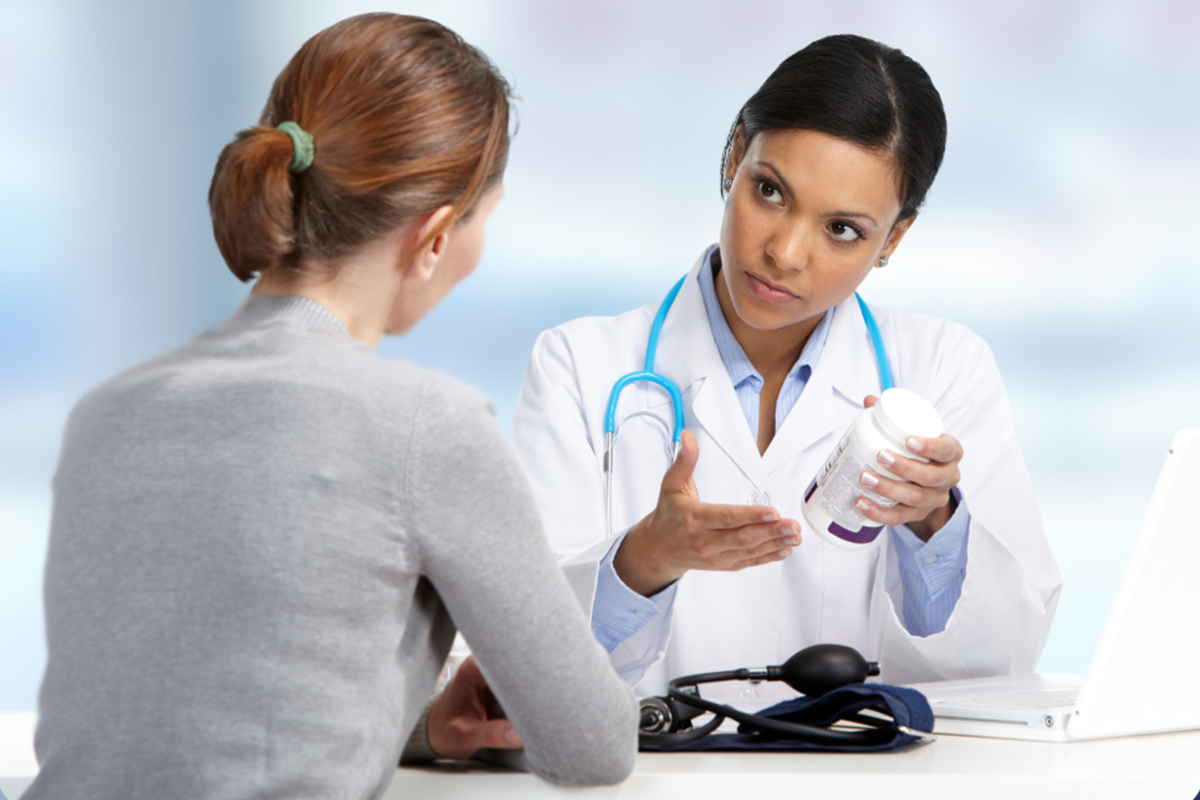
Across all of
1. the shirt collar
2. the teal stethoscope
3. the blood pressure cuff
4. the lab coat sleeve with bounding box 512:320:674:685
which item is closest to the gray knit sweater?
the blood pressure cuff

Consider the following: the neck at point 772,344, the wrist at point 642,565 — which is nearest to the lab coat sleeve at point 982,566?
the neck at point 772,344

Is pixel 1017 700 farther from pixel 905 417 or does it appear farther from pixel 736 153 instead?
pixel 736 153

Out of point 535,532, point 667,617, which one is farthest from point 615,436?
point 535,532

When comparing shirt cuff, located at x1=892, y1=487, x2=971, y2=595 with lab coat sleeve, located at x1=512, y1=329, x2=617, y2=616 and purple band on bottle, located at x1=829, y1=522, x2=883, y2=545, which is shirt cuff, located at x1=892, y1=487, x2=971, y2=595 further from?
lab coat sleeve, located at x1=512, y1=329, x2=617, y2=616

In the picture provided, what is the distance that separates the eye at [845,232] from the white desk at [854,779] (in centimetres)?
80

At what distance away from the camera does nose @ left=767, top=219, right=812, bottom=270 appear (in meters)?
1.48

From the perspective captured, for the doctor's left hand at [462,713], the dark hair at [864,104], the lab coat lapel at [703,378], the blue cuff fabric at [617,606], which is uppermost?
the dark hair at [864,104]

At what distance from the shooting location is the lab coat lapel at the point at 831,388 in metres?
1.64

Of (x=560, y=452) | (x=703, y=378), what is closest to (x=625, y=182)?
(x=703, y=378)

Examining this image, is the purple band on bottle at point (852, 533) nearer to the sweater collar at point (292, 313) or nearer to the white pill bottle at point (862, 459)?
the white pill bottle at point (862, 459)

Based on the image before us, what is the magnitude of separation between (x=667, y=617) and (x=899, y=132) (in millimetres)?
773

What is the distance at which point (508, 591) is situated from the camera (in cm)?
77

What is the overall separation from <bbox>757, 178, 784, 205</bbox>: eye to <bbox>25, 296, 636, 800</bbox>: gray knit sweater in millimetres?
860

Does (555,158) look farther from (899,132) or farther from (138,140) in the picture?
(899,132)
